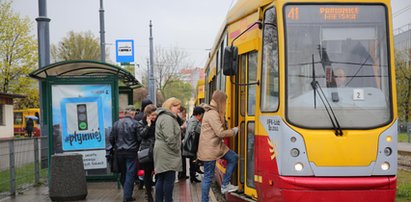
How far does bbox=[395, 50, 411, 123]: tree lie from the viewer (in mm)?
45562

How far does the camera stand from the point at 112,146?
375 inches

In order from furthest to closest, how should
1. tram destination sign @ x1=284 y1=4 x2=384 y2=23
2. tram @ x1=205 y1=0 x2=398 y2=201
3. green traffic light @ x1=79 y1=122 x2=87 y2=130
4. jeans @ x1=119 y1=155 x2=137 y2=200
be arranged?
green traffic light @ x1=79 y1=122 x2=87 y2=130, jeans @ x1=119 y1=155 x2=137 y2=200, tram destination sign @ x1=284 y1=4 x2=384 y2=23, tram @ x1=205 y1=0 x2=398 y2=201

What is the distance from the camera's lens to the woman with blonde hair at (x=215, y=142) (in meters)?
7.77

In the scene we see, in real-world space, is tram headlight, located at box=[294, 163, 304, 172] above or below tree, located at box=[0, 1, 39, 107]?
below

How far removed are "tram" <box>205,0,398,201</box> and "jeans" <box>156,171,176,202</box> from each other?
1.44 metres

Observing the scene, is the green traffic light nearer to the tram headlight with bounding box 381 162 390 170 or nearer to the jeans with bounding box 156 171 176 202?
the jeans with bounding box 156 171 176 202

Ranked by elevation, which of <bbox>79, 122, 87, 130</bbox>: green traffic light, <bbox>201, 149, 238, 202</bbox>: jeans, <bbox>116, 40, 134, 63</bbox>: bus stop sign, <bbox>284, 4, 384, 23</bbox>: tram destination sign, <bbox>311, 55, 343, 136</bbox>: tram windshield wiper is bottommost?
<bbox>201, 149, 238, 202</bbox>: jeans

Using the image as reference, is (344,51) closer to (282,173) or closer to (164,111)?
(282,173)

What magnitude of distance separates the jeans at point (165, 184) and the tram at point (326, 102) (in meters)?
1.44

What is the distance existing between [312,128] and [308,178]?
2.01ft

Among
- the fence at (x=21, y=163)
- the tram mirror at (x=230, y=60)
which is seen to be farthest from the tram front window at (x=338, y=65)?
the fence at (x=21, y=163)

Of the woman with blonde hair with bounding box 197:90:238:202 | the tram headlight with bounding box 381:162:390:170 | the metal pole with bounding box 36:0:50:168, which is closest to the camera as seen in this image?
the tram headlight with bounding box 381:162:390:170

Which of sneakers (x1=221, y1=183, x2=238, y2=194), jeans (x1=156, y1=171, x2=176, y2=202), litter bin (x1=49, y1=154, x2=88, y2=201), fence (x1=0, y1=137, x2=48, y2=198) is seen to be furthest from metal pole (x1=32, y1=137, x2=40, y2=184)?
sneakers (x1=221, y1=183, x2=238, y2=194)

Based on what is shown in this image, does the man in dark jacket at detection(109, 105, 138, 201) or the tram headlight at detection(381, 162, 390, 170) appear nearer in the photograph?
the tram headlight at detection(381, 162, 390, 170)
